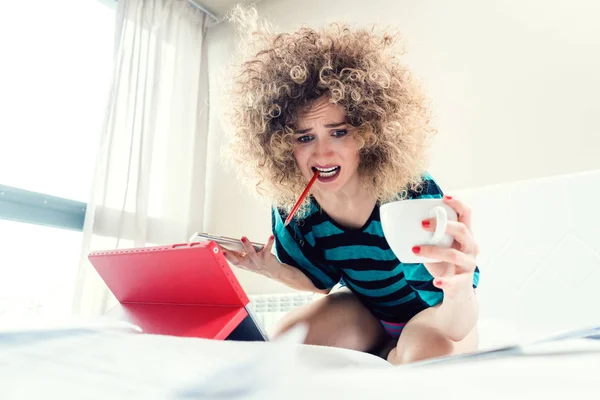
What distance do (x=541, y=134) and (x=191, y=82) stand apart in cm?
184

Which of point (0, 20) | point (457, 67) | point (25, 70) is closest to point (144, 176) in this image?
point (25, 70)

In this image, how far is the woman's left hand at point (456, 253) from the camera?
1.92 feet

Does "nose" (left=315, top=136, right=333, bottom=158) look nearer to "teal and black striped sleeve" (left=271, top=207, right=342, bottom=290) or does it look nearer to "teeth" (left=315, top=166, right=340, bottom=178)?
"teeth" (left=315, top=166, right=340, bottom=178)

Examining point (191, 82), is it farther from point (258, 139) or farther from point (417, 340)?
point (417, 340)

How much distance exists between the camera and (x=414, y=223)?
581mm

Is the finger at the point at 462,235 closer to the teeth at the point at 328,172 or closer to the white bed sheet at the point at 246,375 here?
the white bed sheet at the point at 246,375

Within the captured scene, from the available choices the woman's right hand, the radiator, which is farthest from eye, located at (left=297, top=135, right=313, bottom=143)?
the radiator

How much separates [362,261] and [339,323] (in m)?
0.14

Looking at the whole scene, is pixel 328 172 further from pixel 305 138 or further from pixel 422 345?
pixel 422 345

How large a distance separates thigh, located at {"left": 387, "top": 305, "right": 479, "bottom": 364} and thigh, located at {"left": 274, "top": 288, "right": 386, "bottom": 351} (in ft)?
0.46

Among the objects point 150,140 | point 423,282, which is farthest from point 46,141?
point 423,282

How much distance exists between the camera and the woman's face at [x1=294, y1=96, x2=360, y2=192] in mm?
988

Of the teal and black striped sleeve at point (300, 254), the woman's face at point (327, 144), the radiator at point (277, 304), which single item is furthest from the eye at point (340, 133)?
the radiator at point (277, 304)

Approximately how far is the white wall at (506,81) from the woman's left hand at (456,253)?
1164 mm
